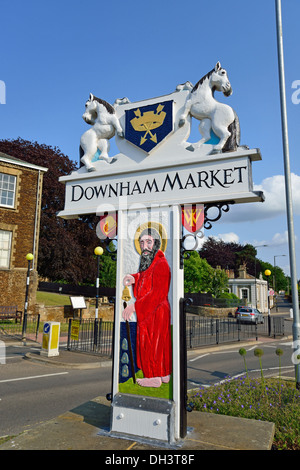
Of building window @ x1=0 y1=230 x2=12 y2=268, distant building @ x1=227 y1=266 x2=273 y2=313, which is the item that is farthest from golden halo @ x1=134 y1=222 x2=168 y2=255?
distant building @ x1=227 y1=266 x2=273 y2=313

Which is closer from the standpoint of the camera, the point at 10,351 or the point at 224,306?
the point at 10,351

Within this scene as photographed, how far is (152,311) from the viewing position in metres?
4.56

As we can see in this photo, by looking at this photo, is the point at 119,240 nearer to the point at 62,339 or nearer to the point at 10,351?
the point at 10,351

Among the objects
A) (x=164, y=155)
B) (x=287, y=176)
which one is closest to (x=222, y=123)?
(x=164, y=155)

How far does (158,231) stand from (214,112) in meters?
1.79

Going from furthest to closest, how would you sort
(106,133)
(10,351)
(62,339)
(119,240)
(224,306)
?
(224,306) < (62,339) < (10,351) < (106,133) < (119,240)

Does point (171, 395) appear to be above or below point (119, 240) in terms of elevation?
below

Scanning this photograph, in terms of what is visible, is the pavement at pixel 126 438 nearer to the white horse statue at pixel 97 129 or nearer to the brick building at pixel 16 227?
the white horse statue at pixel 97 129

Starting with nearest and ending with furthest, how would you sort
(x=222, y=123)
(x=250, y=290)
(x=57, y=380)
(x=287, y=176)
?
(x=222, y=123) < (x=287, y=176) < (x=57, y=380) < (x=250, y=290)

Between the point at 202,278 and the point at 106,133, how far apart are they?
43238 mm

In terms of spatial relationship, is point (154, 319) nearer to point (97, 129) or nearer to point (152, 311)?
point (152, 311)

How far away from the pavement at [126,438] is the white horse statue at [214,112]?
3600 mm
